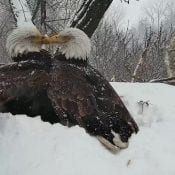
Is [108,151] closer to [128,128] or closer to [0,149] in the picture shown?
[128,128]

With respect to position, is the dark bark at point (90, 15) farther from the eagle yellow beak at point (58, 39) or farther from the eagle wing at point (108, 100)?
the eagle wing at point (108, 100)

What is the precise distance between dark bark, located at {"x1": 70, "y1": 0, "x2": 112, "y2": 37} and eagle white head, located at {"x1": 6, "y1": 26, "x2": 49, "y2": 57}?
10.3 feet

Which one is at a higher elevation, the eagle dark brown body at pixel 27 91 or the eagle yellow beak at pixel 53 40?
the eagle yellow beak at pixel 53 40

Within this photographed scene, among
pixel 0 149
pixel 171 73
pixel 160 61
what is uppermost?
pixel 0 149

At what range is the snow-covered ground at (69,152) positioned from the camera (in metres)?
4.50

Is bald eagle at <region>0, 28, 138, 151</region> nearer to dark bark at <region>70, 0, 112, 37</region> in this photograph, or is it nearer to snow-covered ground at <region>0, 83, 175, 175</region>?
snow-covered ground at <region>0, 83, 175, 175</region>

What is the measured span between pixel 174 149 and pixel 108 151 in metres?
0.56

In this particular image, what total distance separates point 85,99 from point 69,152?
0.61m

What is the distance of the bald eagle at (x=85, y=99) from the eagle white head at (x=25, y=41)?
24 cm

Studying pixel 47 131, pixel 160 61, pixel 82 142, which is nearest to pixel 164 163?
pixel 82 142

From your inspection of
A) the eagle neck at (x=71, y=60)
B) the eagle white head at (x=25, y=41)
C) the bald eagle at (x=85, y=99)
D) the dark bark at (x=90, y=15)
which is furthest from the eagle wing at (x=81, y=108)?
the dark bark at (x=90, y=15)

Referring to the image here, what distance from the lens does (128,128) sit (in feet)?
16.8

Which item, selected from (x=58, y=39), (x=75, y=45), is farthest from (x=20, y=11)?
(x=75, y=45)

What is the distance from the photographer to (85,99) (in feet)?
16.5
